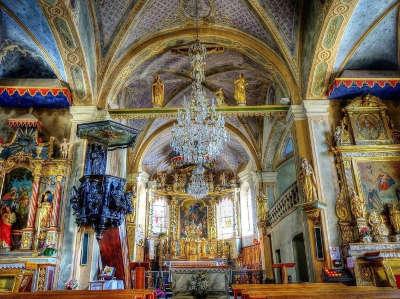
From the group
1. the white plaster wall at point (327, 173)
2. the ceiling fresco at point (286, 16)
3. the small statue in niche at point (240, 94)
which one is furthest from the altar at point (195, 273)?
the ceiling fresco at point (286, 16)

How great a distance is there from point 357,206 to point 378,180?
1090 mm

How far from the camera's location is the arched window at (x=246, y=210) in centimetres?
1723

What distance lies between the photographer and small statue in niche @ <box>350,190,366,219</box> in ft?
24.6

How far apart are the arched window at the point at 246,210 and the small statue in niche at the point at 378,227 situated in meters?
9.60

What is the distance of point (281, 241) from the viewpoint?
37.0ft

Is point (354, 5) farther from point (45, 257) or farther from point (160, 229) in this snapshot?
point (160, 229)

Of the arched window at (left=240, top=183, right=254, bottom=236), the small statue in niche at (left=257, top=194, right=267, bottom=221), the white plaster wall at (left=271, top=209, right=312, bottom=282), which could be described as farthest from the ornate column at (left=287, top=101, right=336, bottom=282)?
the arched window at (left=240, top=183, right=254, bottom=236)

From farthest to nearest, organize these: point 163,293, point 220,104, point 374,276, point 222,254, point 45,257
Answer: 1. point 222,254
2. point 163,293
3. point 220,104
4. point 45,257
5. point 374,276

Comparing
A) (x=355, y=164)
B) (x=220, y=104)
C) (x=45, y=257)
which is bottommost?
(x=45, y=257)

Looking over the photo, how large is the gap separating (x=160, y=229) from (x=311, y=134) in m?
12.7

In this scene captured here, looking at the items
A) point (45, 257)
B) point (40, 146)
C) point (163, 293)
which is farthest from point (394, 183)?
point (40, 146)

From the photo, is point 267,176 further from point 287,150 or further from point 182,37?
point 182,37

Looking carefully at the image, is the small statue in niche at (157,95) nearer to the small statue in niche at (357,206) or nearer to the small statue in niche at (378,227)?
the small statue in niche at (357,206)

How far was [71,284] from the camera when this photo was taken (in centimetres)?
683
